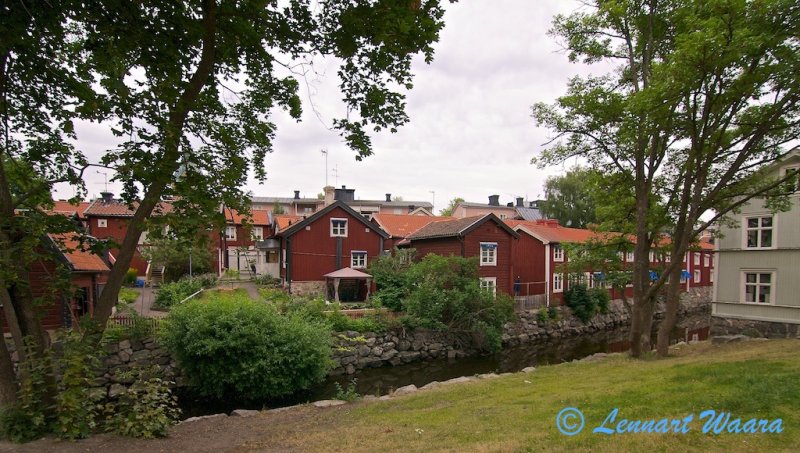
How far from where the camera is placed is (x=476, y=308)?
882 inches

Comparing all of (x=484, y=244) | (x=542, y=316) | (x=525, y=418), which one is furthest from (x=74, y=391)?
(x=542, y=316)

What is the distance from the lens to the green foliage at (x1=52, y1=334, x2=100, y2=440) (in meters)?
6.43

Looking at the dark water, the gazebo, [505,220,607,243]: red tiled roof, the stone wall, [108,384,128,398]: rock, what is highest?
[505,220,607,243]: red tiled roof

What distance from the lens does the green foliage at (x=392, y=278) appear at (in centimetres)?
2283

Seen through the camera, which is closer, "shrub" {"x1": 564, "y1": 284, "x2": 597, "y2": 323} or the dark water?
the dark water

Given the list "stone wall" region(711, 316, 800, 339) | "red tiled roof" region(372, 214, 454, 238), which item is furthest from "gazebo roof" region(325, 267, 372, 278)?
"stone wall" region(711, 316, 800, 339)

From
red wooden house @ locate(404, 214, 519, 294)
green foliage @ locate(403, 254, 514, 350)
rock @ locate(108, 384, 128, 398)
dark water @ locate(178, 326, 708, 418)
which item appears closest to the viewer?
dark water @ locate(178, 326, 708, 418)

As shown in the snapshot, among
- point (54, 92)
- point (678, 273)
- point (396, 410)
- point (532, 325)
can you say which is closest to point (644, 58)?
point (678, 273)

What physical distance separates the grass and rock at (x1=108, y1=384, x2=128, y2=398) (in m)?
9.25

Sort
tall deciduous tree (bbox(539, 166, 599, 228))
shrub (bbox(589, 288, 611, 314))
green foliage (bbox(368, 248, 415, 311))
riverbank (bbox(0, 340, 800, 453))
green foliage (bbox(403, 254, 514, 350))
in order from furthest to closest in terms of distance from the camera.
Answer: tall deciduous tree (bbox(539, 166, 599, 228))
shrub (bbox(589, 288, 611, 314))
green foliage (bbox(368, 248, 415, 311))
green foliage (bbox(403, 254, 514, 350))
riverbank (bbox(0, 340, 800, 453))

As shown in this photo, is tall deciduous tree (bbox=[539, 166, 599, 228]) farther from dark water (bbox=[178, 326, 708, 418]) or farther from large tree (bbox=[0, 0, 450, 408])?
large tree (bbox=[0, 0, 450, 408])

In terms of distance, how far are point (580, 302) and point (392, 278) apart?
14.2 m

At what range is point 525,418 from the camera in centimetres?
689

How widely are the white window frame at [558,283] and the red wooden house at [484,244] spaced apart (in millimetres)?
3821
